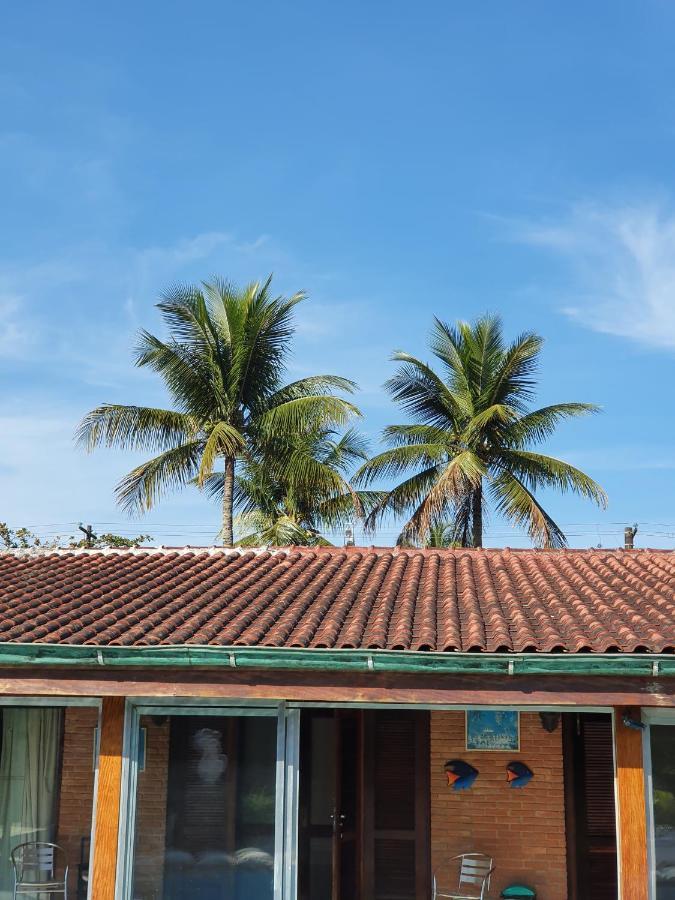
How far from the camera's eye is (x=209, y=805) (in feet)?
27.5

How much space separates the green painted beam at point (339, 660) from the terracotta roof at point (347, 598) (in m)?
0.11

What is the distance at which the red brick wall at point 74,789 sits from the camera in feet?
31.0

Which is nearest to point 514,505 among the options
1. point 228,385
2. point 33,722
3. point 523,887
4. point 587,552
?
point 228,385

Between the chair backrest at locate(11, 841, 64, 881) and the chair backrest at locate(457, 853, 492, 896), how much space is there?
384cm

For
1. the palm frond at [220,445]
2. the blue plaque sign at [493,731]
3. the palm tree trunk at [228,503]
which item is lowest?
the blue plaque sign at [493,731]

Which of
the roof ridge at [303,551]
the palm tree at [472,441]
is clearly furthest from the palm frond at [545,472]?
the roof ridge at [303,551]

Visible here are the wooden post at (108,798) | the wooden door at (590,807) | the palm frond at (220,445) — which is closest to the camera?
the wooden post at (108,798)

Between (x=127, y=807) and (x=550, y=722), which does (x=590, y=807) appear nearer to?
(x=550, y=722)

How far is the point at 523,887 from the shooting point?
9969 mm

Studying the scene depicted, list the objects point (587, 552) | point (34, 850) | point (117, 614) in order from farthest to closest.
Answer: point (587, 552) → point (34, 850) → point (117, 614)

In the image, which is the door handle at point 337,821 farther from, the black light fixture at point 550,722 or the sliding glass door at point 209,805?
the black light fixture at point 550,722

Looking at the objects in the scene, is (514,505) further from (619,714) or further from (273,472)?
(619,714)

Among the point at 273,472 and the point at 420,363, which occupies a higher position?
the point at 420,363

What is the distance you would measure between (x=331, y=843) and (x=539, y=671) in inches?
146
